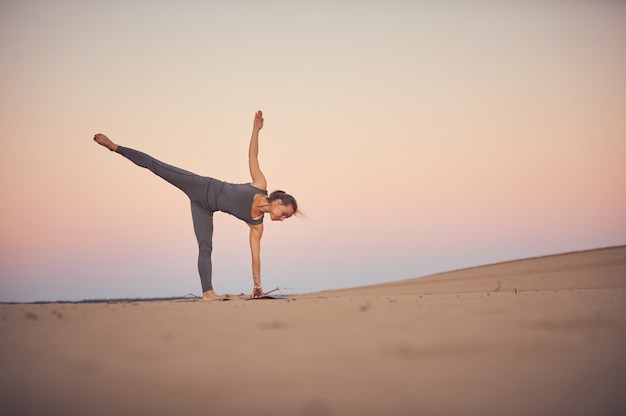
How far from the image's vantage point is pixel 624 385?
6.24ft

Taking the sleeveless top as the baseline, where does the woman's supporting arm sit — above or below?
below

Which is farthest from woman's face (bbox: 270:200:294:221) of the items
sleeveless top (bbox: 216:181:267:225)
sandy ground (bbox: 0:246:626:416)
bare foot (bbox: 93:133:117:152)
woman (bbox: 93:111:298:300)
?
sandy ground (bbox: 0:246:626:416)

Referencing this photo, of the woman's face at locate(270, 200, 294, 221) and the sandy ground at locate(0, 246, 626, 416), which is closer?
the sandy ground at locate(0, 246, 626, 416)

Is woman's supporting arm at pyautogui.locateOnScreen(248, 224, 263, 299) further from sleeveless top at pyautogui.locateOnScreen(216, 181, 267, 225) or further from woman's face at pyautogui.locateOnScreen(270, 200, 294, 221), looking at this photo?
woman's face at pyautogui.locateOnScreen(270, 200, 294, 221)

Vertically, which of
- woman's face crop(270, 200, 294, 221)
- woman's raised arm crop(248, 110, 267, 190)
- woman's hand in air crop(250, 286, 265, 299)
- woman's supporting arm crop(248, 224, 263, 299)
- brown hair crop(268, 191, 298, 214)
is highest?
woman's raised arm crop(248, 110, 267, 190)

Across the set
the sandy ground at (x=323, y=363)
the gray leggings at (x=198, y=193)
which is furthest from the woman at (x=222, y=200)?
the sandy ground at (x=323, y=363)

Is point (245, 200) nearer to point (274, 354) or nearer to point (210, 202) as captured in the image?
point (210, 202)

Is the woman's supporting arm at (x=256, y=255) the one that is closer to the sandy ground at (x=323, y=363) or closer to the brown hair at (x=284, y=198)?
the brown hair at (x=284, y=198)

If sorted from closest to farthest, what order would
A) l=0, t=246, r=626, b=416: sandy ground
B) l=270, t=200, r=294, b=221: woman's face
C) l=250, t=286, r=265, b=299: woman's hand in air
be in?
l=0, t=246, r=626, b=416: sandy ground < l=250, t=286, r=265, b=299: woman's hand in air < l=270, t=200, r=294, b=221: woman's face

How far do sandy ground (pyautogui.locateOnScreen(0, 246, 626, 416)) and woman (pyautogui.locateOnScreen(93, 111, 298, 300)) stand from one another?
273 centimetres

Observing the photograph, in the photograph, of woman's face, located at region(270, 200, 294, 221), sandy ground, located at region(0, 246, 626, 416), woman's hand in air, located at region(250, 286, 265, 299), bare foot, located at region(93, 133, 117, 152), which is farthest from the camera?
bare foot, located at region(93, 133, 117, 152)

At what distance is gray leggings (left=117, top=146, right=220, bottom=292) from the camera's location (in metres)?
6.51

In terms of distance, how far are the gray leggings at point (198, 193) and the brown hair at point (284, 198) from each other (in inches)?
26.6

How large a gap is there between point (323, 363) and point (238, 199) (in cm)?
453
